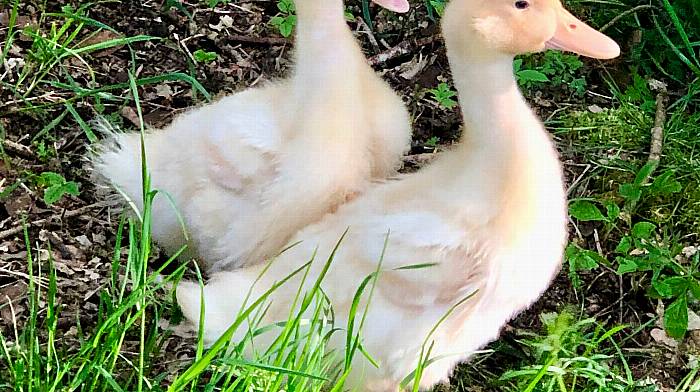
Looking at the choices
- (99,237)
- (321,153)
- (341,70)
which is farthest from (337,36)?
(99,237)

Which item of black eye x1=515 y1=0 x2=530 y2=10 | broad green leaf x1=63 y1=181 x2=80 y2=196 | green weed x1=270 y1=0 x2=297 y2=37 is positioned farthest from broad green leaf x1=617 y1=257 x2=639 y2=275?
broad green leaf x1=63 y1=181 x2=80 y2=196

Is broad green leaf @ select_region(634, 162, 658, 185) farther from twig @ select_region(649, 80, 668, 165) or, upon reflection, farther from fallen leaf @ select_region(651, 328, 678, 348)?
fallen leaf @ select_region(651, 328, 678, 348)

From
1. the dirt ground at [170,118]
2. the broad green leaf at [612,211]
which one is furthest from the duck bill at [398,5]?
the broad green leaf at [612,211]

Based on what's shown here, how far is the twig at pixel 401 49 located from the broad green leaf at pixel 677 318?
1251 mm

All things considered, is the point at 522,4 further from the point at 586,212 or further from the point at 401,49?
the point at 401,49

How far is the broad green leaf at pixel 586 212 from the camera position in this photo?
8.65 ft

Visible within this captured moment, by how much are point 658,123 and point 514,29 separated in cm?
109

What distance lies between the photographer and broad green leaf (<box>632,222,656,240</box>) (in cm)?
260

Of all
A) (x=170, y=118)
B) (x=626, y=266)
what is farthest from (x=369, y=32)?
(x=626, y=266)

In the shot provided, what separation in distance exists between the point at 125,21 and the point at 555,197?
5.70 ft

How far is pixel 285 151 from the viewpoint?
2.28 metres

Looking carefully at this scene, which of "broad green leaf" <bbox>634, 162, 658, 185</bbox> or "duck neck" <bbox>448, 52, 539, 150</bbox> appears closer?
"duck neck" <bbox>448, 52, 539, 150</bbox>

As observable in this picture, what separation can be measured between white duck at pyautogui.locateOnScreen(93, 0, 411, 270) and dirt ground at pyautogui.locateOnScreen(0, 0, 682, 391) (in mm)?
300

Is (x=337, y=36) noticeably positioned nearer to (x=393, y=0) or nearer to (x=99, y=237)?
(x=393, y=0)
